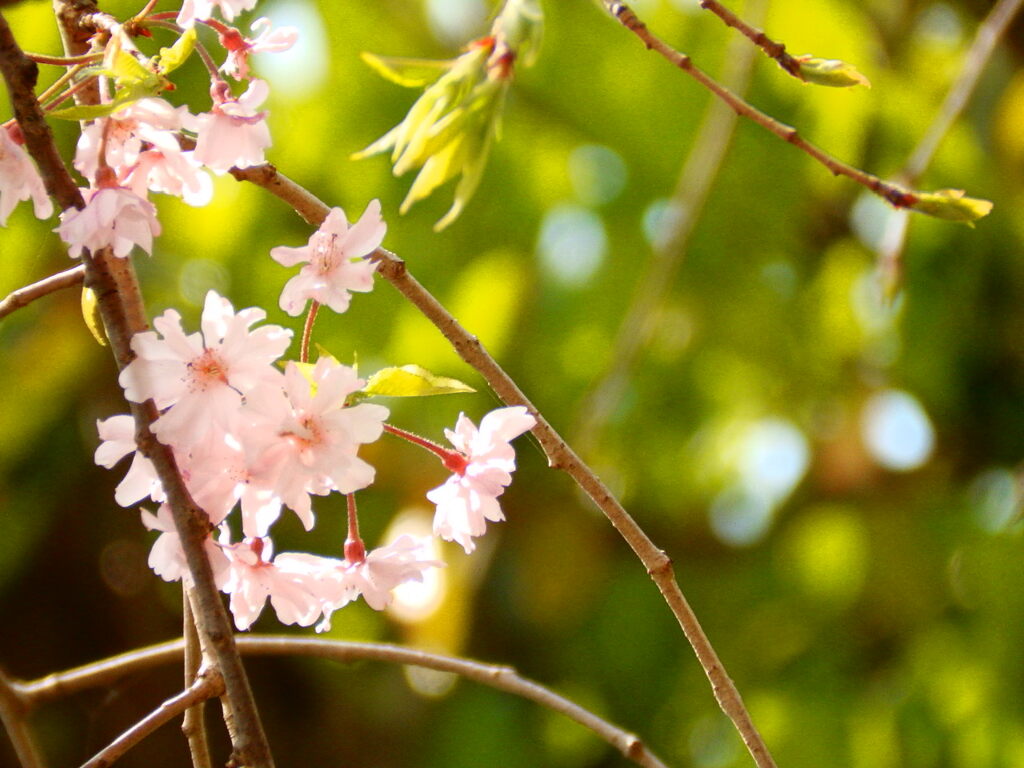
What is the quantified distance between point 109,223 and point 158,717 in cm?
18

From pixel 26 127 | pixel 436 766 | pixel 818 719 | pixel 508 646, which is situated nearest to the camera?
pixel 26 127

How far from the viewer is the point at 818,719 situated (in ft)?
5.36

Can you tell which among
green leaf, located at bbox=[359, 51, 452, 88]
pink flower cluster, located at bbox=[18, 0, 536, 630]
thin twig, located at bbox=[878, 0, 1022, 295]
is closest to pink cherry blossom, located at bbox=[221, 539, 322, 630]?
pink flower cluster, located at bbox=[18, 0, 536, 630]

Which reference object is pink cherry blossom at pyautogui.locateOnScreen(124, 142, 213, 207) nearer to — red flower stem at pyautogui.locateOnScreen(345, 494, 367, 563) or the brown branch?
the brown branch

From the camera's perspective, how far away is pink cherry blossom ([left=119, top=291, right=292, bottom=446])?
408mm

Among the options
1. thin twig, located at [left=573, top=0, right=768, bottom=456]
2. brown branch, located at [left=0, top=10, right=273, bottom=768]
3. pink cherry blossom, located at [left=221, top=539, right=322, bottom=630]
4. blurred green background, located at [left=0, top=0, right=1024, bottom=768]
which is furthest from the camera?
blurred green background, located at [left=0, top=0, right=1024, bottom=768]

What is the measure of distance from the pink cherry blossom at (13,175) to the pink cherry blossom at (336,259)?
0.34ft

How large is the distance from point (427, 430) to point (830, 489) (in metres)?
0.67

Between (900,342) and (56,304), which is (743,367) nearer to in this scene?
(900,342)

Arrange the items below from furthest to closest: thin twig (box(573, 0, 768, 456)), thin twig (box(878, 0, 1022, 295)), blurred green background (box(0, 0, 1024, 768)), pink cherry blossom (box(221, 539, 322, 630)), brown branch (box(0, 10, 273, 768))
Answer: blurred green background (box(0, 0, 1024, 768))
thin twig (box(573, 0, 768, 456))
thin twig (box(878, 0, 1022, 295))
pink cherry blossom (box(221, 539, 322, 630))
brown branch (box(0, 10, 273, 768))

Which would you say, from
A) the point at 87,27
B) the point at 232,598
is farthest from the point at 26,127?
the point at 232,598

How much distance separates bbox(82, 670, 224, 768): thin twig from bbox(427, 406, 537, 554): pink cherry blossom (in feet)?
0.44

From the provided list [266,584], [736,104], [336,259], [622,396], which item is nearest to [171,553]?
[266,584]

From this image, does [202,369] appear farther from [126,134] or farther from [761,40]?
[761,40]
